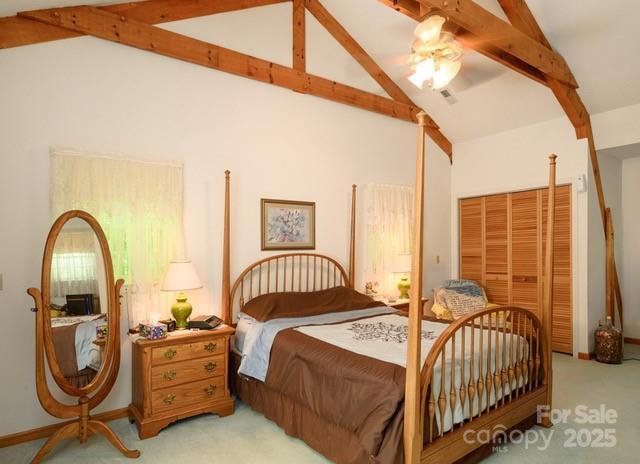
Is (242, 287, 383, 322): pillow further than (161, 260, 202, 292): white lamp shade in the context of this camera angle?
Yes

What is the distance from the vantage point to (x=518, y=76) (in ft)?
13.9

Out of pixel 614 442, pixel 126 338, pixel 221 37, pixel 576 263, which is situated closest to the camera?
pixel 614 442

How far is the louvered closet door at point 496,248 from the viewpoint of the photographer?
5.12 m

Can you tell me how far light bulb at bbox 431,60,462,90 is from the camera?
331 cm

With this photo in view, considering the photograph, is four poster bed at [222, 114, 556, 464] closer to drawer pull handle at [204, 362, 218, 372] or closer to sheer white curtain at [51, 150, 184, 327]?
drawer pull handle at [204, 362, 218, 372]

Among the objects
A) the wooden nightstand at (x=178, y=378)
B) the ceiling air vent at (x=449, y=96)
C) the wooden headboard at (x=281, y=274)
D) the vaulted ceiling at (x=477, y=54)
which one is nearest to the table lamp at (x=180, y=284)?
the wooden nightstand at (x=178, y=378)

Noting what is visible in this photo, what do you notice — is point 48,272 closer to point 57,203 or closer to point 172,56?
point 57,203

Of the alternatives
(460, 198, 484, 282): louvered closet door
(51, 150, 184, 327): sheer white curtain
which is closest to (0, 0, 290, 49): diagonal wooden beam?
(51, 150, 184, 327): sheer white curtain

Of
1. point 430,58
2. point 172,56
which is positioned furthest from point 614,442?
point 172,56

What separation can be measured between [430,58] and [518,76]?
60.2 inches

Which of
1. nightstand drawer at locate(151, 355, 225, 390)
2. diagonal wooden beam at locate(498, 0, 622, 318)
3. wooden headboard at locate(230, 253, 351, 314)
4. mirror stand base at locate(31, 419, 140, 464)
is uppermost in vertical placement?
diagonal wooden beam at locate(498, 0, 622, 318)

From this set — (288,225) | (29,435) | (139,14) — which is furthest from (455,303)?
(139,14)

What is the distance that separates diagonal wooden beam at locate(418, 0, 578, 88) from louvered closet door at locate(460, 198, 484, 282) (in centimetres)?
189

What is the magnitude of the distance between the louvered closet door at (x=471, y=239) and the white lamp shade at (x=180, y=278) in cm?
384
